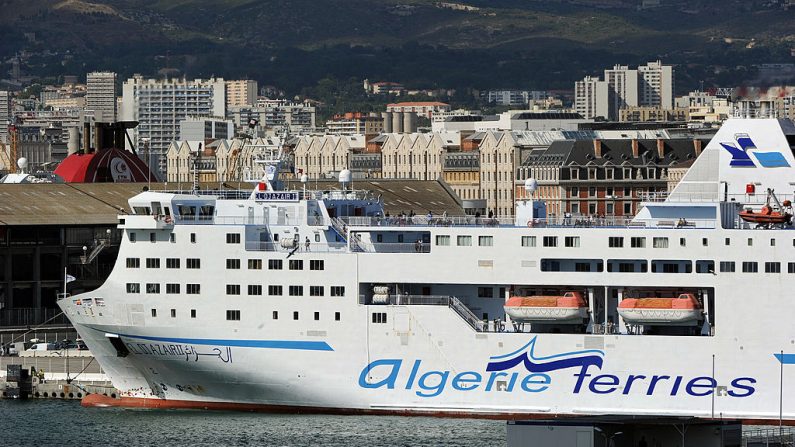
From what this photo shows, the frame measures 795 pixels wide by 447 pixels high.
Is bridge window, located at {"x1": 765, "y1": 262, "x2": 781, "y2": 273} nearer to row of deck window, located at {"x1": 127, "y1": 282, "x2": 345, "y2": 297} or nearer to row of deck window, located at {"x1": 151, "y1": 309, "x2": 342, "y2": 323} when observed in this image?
row of deck window, located at {"x1": 151, "y1": 309, "x2": 342, "y2": 323}

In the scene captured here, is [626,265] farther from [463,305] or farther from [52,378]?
[52,378]

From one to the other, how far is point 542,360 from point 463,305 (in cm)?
245

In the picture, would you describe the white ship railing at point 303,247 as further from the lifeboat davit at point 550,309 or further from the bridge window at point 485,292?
the lifeboat davit at point 550,309

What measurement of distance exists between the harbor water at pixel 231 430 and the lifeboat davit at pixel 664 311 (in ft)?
13.2

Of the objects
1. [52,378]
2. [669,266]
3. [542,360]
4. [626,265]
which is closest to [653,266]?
[669,266]

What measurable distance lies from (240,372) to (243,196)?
205 inches

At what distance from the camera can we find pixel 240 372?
5084 cm

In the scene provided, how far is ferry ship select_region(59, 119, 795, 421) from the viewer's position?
159 feet

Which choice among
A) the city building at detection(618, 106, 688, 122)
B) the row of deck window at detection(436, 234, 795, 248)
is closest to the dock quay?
the row of deck window at detection(436, 234, 795, 248)

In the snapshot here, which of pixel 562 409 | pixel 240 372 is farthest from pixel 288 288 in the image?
pixel 562 409

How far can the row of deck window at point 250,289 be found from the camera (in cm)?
5044

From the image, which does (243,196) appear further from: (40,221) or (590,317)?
(40,221)

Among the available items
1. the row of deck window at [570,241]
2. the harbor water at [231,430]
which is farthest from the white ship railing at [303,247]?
the harbor water at [231,430]

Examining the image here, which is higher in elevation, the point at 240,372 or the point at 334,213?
the point at 334,213
